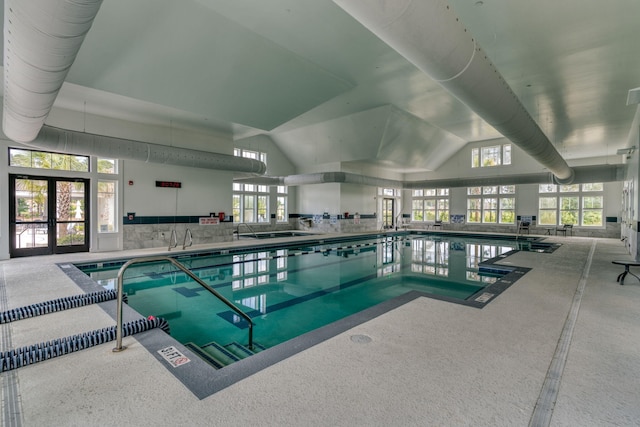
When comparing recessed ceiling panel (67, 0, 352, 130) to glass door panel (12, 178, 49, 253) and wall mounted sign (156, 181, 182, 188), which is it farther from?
glass door panel (12, 178, 49, 253)

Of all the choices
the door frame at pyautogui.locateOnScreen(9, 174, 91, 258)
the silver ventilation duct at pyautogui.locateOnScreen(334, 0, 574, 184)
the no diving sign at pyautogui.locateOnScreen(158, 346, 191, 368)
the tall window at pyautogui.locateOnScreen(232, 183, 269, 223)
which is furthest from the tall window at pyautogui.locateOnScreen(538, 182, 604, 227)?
the door frame at pyautogui.locateOnScreen(9, 174, 91, 258)

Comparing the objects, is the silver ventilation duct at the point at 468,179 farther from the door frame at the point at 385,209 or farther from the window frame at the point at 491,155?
the door frame at the point at 385,209

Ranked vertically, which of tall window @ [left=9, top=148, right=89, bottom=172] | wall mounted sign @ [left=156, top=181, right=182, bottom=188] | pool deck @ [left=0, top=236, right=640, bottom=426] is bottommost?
pool deck @ [left=0, top=236, right=640, bottom=426]

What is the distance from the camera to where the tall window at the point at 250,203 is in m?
13.4

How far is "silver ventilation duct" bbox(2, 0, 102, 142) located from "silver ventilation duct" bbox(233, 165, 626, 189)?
A: 23.7 ft

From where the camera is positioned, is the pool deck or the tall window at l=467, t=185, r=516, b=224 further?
the tall window at l=467, t=185, r=516, b=224

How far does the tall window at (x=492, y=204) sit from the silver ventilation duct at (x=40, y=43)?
50.3ft

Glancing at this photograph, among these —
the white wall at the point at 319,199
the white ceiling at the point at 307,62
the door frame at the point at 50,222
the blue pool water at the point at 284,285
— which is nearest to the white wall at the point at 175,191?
the door frame at the point at 50,222

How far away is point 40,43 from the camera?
Answer: 226cm

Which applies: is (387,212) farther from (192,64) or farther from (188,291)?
(188,291)

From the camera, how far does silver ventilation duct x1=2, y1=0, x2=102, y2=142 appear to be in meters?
1.90

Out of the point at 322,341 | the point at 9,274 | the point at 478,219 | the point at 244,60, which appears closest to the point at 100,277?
the point at 9,274

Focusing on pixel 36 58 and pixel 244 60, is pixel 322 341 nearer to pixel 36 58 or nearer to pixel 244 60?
pixel 36 58

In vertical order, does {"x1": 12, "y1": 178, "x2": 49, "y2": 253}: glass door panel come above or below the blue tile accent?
above
